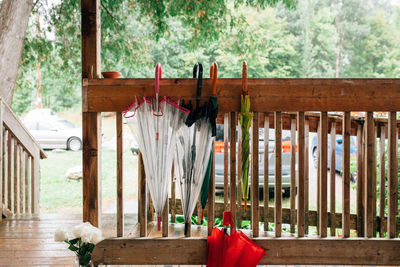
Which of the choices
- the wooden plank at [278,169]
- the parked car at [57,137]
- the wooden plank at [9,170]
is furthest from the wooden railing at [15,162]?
the parked car at [57,137]

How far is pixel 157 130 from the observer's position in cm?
216

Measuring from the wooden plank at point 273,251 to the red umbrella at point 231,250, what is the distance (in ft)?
0.39

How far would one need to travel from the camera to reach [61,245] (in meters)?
2.59

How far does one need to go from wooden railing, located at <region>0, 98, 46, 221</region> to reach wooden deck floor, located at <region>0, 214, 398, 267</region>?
315 mm

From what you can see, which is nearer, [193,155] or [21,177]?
[193,155]

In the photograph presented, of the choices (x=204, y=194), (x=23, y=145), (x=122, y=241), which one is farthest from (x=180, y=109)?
(x=23, y=145)

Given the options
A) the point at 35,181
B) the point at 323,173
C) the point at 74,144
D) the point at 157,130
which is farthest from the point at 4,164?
the point at 74,144

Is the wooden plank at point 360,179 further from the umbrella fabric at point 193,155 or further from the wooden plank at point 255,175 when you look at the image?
the umbrella fabric at point 193,155

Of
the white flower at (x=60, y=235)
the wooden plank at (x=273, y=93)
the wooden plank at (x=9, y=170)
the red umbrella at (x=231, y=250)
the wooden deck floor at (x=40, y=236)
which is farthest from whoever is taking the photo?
the wooden plank at (x=9, y=170)

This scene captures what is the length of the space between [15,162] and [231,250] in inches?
103

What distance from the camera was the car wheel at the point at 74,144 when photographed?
34.8 ft

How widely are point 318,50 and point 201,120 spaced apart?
11507 mm

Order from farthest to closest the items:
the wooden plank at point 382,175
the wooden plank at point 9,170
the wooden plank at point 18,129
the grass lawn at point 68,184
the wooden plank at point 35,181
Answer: the grass lawn at point 68,184 < the wooden plank at point 35,181 < the wooden plank at point 9,170 < the wooden plank at point 18,129 < the wooden plank at point 382,175

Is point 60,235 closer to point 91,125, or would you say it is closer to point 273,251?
point 91,125
